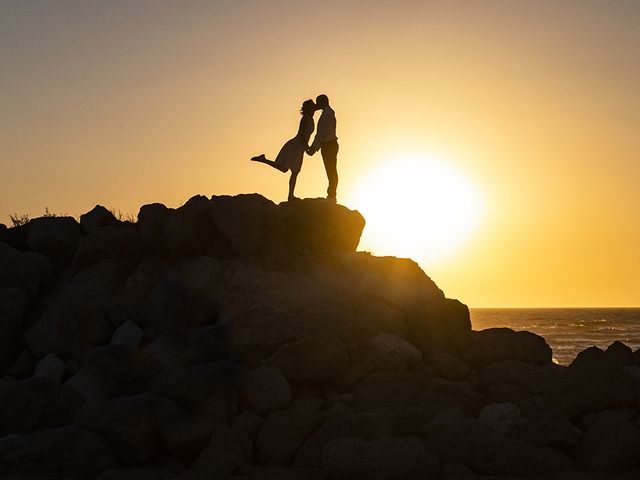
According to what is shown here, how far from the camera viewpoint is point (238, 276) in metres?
14.2

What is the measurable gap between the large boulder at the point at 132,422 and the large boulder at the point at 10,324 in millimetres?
3688

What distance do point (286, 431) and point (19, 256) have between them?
711cm

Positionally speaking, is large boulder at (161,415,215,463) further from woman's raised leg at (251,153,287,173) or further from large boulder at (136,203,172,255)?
woman's raised leg at (251,153,287,173)

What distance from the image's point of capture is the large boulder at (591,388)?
1107 centimetres

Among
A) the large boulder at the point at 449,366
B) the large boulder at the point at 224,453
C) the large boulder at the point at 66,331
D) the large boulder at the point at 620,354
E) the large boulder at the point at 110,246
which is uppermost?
the large boulder at the point at 110,246

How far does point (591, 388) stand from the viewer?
1116cm

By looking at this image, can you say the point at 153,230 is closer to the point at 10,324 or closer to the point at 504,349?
the point at 10,324

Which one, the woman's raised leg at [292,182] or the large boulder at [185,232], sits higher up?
the woman's raised leg at [292,182]

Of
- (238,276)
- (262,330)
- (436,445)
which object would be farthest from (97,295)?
(436,445)

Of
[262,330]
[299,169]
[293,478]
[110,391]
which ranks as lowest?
[293,478]

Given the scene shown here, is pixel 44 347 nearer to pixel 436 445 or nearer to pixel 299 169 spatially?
pixel 299 169

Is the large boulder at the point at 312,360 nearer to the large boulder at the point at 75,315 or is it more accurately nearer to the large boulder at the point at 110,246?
the large boulder at the point at 75,315

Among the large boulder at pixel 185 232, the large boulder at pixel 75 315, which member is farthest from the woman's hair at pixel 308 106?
the large boulder at pixel 75 315

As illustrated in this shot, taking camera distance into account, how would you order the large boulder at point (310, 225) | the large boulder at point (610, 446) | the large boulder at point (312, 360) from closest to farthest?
the large boulder at point (610, 446), the large boulder at point (312, 360), the large boulder at point (310, 225)
